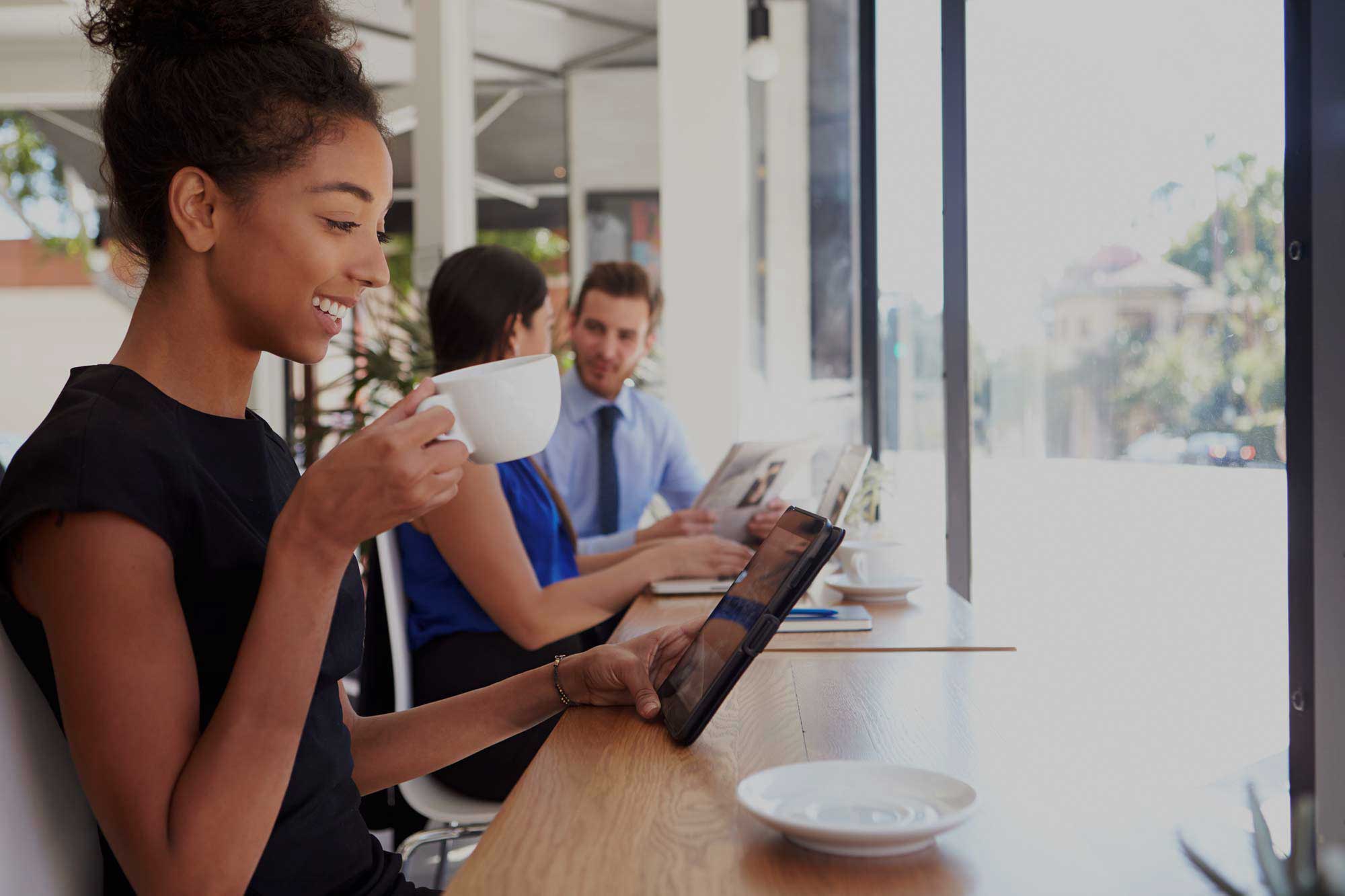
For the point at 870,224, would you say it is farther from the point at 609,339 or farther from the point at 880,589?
the point at 880,589

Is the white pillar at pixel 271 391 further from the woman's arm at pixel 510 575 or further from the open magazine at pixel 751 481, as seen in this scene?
the woman's arm at pixel 510 575

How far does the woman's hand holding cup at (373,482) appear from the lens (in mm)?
829

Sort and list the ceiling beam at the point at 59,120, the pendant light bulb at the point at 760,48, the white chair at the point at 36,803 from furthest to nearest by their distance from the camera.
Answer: the ceiling beam at the point at 59,120 → the pendant light bulb at the point at 760,48 → the white chair at the point at 36,803

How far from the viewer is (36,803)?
0.90 metres

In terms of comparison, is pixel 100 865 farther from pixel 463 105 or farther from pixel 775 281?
pixel 463 105

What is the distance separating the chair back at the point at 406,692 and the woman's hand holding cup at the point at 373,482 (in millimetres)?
1099

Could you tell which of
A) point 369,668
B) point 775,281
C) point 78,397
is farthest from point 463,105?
point 78,397

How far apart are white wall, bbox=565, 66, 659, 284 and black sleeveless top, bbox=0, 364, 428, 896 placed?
4141 millimetres

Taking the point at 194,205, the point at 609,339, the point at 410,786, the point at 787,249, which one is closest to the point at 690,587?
the point at 410,786

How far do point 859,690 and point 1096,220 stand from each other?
121 centimetres

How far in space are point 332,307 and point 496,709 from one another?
1.63ft

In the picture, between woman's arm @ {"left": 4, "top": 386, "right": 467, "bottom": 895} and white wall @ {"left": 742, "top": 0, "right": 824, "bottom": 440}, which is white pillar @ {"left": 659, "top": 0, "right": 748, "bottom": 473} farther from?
woman's arm @ {"left": 4, "top": 386, "right": 467, "bottom": 895}

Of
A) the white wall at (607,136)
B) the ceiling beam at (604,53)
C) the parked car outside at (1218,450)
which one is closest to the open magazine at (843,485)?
the parked car outside at (1218,450)

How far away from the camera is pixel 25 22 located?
17.8ft
